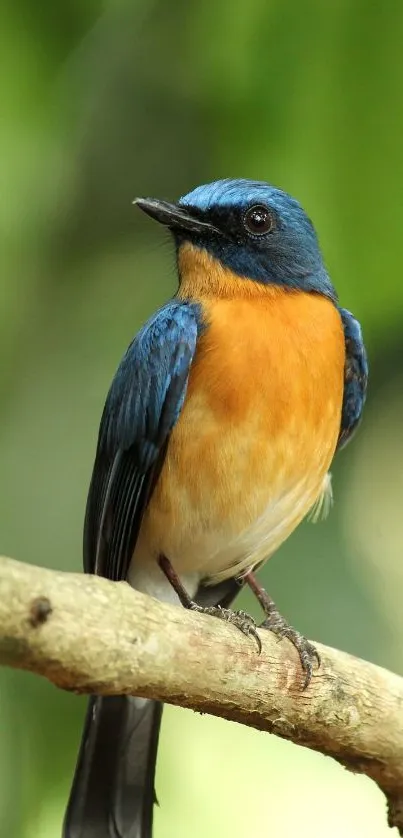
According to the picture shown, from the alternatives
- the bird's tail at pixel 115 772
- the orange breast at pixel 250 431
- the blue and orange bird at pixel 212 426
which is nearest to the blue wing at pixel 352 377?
the blue and orange bird at pixel 212 426

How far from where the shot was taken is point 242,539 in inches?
177

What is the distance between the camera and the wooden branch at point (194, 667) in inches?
101

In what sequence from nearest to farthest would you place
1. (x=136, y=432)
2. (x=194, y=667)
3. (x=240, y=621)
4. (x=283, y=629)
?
(x=194, y=667) → (x=240, y=621) → (x=283, y=629) → (x=136, y=432)

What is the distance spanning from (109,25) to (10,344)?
111 cm

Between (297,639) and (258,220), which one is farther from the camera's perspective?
(258,220)

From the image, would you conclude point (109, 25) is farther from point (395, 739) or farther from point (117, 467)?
point (395, 739)

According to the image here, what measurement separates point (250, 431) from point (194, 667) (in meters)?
1.18

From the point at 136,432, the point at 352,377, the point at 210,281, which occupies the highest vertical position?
the point at 210,281

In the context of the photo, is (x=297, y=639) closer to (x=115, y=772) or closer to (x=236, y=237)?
(x=115, y=772)

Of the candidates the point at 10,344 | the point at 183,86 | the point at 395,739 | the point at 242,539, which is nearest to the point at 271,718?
the point at 395,739

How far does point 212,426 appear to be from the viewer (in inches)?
165

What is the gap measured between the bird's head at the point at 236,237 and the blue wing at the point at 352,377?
17 cm

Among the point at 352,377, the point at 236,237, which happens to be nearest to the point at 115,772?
the point at 352,377

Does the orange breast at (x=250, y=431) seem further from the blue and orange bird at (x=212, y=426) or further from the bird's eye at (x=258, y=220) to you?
the bird's eye at (x=258, y=220)
